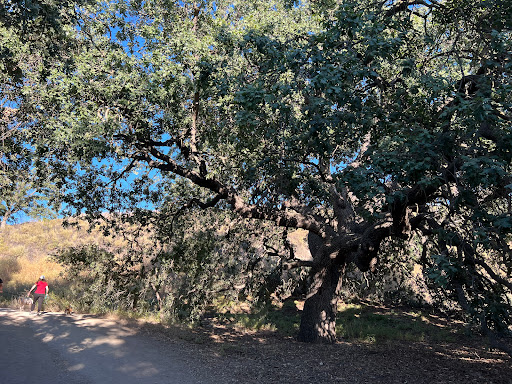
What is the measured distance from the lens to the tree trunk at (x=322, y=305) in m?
10.4

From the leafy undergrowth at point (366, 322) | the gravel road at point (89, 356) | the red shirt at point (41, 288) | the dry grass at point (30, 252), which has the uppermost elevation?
the dry grass at point (30, 252)

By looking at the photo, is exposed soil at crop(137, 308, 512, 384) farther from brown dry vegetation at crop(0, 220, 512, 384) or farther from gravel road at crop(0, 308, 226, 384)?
gravel road at crop(0, 308, 226, 384)

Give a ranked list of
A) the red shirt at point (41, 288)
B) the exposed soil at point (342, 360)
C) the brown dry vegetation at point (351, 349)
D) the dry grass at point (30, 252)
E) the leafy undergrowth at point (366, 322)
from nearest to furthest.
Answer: the exposed soil at point (342, 360) → the brown dry vegetation at point (351, 349) → the leafy undergrowth at point (366, 322) → the red shirt at point (41, 288) → the dry grass at point (30, 252)

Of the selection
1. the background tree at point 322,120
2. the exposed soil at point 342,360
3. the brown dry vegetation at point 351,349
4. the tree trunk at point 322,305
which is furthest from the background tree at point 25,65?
the tree trunk at point 322,305

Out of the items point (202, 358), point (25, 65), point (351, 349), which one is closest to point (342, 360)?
point (351, 349)

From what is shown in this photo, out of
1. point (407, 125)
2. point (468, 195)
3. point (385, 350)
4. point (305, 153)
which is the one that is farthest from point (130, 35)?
point (385, 350)

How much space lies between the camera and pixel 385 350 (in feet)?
32.3

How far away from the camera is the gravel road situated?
244 inches

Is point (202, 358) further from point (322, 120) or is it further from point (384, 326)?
point (384, 326)

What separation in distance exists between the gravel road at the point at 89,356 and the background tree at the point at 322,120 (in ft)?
10.6

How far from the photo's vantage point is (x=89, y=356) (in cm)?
731

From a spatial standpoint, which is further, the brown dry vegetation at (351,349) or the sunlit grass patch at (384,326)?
the sunlit grass patch at (384,326)

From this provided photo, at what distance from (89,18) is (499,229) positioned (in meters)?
8.76

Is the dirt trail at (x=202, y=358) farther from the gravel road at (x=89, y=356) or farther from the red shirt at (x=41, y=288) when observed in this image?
the red shirt at (x=41, y=288)
